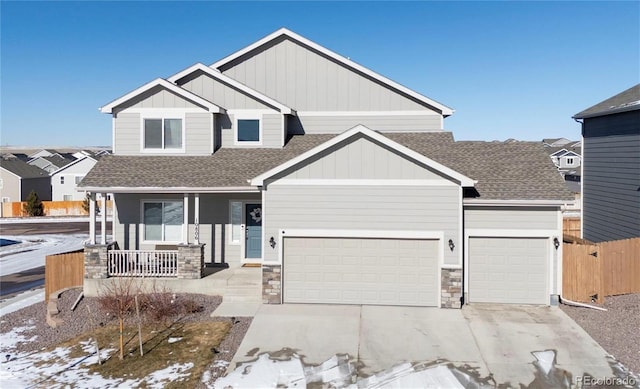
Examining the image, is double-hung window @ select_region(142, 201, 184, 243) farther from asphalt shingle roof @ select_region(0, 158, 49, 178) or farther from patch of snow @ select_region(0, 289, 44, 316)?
asphalt shingle roof @ select_region(0, 158, 49, 178)

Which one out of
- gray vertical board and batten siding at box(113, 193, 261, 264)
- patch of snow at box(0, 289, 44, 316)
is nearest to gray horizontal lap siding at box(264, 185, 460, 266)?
gray vertical board and batten siding at box(113, 193, 261, 264)

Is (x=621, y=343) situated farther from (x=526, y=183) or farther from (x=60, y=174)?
(x=60, y=174)

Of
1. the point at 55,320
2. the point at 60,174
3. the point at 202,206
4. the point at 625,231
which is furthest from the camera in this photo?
the point at 60,174

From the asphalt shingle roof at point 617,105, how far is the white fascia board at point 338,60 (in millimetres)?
5755

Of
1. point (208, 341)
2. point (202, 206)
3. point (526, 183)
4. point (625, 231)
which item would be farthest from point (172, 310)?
point (625, 231)

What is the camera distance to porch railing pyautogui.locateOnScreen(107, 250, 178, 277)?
14617 mm

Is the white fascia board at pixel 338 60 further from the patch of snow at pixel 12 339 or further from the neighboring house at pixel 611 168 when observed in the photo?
the patch of snow at pixel 12 339

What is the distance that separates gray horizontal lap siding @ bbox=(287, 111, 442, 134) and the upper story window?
5.15ft

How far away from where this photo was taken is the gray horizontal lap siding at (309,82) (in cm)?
1850

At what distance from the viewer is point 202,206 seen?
16109mm

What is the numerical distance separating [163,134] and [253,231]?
170 inches

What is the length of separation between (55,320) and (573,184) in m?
39.9

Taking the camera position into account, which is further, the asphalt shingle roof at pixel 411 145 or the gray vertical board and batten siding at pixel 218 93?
the gray vertical board and batten siding at pixel 218 93

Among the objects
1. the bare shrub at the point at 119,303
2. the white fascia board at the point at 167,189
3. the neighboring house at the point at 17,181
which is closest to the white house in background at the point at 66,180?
the neighboring house at the point at 17,181
